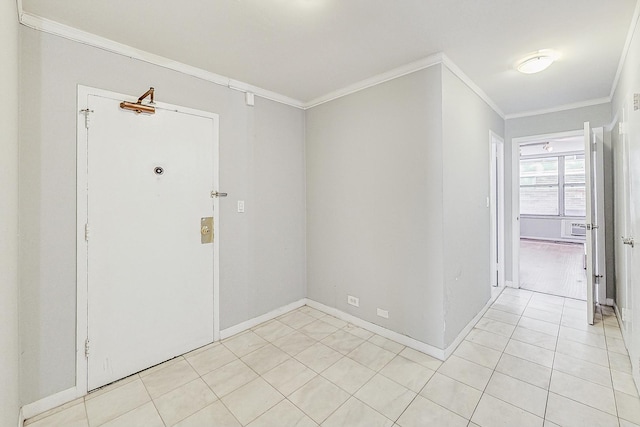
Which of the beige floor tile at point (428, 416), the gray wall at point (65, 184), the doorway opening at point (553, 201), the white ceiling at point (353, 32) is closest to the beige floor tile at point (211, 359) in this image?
the gray wall at point (65, 184)

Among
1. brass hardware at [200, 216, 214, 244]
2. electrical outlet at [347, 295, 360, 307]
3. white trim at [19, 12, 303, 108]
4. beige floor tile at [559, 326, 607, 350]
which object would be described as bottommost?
beige floor tile at [559, 326, 607, 350]

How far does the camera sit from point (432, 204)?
236 centimetres

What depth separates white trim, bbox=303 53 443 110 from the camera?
2.30 m

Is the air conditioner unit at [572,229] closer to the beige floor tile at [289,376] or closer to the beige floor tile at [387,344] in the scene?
the beige floor tile at [387,344]

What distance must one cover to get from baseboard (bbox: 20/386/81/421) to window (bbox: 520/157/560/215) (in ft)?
34.8

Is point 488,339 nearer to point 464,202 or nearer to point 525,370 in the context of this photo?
point 525,370

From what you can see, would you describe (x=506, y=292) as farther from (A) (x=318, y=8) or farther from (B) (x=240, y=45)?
(B) (x=240, y=45)

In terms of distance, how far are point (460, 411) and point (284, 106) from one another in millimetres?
3193

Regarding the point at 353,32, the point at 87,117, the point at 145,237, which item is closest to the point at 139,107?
the point at 87,117

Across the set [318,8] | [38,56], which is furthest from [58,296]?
[318,8]

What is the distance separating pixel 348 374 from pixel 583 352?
2079mm

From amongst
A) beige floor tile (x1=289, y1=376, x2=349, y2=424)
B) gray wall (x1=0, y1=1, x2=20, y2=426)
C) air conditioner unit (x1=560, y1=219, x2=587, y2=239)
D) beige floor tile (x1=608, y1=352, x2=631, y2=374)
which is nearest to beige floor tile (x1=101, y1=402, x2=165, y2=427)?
gray wall (x1=0, y1=1, x2=20, y2=426)

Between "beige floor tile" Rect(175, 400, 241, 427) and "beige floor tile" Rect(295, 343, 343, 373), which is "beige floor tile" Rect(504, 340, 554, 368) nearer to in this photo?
"beige floor tile" Rect(295, 343, 343, 373)

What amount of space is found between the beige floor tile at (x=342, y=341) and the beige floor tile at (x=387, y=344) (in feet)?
0.42
